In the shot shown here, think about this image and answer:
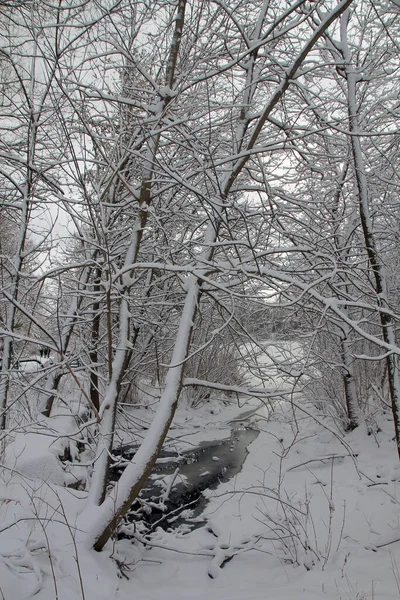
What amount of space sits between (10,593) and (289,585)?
5.96 ft

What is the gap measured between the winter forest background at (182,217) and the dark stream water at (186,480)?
0.89 meters

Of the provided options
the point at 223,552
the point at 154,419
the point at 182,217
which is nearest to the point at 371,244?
the point at 182,217

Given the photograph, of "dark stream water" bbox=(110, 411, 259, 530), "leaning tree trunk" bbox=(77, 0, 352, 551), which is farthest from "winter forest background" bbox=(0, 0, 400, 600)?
"dark stream water" bbox=(110, 411, 259, 530)

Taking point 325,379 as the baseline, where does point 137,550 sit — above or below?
below

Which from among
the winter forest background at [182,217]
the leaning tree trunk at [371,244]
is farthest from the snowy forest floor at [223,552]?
the leaning tree trunk at [371,244]

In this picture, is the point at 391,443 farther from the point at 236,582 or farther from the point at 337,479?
the point at 236,582

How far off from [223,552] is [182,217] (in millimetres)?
3384

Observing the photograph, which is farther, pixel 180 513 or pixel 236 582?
pixel 180 513

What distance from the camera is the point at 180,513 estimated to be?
4934 mm

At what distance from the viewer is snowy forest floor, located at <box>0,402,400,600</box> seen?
7.60 ft

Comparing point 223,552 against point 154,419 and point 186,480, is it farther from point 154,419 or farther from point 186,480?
point 186,480

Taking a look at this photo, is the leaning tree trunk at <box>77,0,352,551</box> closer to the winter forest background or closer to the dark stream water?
the winter forest background

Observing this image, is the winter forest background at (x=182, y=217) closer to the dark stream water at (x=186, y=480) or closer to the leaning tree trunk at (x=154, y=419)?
the leaning tree trunk at (x=154, y=419)

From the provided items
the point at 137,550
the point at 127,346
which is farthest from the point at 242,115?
the point at 137,550
